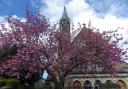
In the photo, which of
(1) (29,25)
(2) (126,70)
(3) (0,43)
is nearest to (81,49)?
(1) (29,25)

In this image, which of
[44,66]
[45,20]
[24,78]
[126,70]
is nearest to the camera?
[44,66]

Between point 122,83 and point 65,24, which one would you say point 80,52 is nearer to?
point 65,24

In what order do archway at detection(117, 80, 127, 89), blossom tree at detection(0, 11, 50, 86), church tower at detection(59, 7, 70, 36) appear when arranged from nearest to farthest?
blossom tree at detection(0, 11, 50, 86)
church tower at detection(59, 7, 70, 36)
archway at detection(117, 80, 127, 89)

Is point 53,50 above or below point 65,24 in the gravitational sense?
below

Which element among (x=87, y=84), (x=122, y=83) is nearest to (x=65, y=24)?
(x=87, y=84)

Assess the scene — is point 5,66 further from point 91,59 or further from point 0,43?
Result: point 91,59

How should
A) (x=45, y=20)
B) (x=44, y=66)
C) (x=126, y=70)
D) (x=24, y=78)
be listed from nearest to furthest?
1. (x=44, y=66)
2. (x=45, y=20)
3. (x=24, y=78)
4. (x=126, y=70)

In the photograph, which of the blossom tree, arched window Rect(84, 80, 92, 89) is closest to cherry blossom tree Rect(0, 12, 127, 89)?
the blossom tree

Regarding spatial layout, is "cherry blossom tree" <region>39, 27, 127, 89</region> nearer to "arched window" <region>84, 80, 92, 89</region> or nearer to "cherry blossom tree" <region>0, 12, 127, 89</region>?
"cherry blossom tree" <region>0, 12, 127, 89</region>

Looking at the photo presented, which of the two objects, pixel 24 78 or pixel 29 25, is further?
pixel 24 78

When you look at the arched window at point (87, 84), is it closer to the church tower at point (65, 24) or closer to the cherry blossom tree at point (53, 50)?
the church tower at point (65, 24)

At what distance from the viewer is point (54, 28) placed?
29.6 m

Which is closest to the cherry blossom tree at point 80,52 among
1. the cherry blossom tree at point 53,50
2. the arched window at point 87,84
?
the cherry blossom tree at point 53,50

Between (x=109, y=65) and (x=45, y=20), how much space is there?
6.35 m
